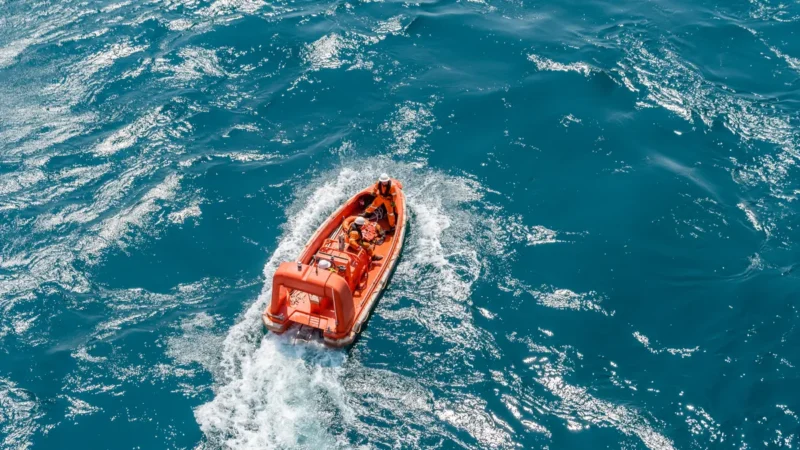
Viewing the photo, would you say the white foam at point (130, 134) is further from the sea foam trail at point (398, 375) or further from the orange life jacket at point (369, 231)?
the orange life jacket at point (369, 231)

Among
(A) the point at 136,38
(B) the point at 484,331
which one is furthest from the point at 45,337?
(A) the point at 136,38

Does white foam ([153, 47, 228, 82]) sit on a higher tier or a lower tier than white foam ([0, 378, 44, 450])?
higher

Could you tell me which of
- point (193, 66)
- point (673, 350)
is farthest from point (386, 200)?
point (193, 66)

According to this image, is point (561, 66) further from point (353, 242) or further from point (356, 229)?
point (353, 242)

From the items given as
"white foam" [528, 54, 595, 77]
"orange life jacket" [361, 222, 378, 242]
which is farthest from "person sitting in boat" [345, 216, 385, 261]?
"white foam" [528, 54, 595, 77]

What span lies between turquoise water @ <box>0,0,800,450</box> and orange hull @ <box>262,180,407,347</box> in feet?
2.86

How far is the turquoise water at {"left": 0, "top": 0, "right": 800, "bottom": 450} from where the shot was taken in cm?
2142

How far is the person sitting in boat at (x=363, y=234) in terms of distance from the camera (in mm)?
26948

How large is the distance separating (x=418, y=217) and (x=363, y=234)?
3161mm

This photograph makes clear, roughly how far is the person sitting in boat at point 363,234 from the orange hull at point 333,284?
0.92 ft

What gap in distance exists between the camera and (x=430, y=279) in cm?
2627

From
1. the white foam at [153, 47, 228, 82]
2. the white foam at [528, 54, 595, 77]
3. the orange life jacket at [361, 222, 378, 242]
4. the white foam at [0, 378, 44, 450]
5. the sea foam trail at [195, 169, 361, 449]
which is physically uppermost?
the white foam at [528, 54, 595, 77]

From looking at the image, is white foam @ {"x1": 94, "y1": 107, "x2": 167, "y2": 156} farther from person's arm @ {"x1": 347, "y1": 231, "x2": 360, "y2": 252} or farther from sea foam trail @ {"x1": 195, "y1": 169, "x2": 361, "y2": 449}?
person's arm @ {"x1": 347, "y1": 231, "x2": 360, "y2": 252}

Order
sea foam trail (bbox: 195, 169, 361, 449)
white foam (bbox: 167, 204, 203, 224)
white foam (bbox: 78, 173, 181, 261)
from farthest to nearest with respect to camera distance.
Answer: white foam (bbox: 167, 204, 203, 224)
white foam (bbox: 78, 173, 181, 261)
sea foam trail (bbox: 195, 169, 361, 449)
